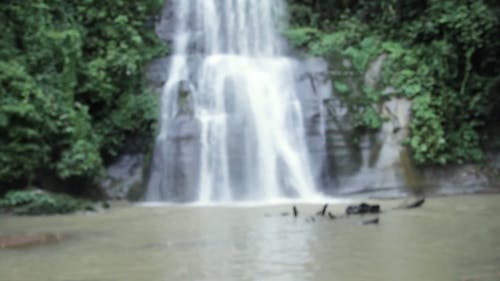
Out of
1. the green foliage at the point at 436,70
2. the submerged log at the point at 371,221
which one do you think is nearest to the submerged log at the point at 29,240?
the submerged log at the point at 371,221

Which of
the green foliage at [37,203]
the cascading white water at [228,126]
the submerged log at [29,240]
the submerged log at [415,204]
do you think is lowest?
the submerged log at [415,204]

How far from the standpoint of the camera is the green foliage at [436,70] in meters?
16.6

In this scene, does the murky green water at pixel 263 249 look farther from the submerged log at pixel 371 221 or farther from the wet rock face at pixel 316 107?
the wet rock face at pixel 316 107

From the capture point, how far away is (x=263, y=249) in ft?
26.1

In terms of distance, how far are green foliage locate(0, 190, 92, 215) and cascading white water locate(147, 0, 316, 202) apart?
7.60ft

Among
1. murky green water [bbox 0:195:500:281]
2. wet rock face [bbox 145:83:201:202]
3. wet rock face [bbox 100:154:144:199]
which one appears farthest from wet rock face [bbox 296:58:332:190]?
murky green water [bbox 0:195:500:281]

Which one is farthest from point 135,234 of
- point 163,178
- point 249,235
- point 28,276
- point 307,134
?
point 307,134

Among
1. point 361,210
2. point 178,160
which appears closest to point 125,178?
point 178,160

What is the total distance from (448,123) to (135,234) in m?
9.88

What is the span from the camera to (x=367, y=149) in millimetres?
16672

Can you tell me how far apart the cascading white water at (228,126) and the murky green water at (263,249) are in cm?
394

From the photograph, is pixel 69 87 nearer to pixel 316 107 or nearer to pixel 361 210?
pixel 316 107

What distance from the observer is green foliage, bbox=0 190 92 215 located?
1356cm

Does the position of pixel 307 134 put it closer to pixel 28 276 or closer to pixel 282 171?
pixel 282 171
